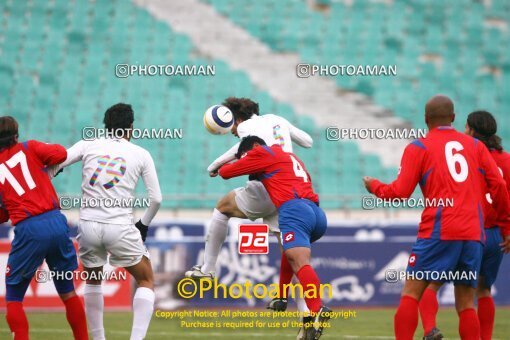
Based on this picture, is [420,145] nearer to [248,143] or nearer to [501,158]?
[501,158]

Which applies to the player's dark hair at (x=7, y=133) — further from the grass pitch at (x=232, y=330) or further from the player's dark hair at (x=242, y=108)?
the grass pitch at (x=232, y=330)

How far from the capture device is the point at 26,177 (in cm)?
758

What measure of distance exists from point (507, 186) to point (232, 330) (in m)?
4.36

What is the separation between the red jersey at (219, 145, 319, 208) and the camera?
8.55 m

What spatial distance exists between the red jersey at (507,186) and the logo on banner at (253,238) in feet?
8.70

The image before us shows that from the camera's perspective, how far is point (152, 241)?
1345 cm

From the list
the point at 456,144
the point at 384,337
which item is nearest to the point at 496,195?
the point at 456,144

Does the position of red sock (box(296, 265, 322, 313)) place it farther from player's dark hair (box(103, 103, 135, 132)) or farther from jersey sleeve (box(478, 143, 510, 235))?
player's dark hair (box(103, 103, 135, 132))

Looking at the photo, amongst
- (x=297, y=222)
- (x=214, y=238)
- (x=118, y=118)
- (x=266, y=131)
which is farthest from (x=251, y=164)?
(x=118, y=118)

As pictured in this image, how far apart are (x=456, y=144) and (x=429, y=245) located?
2.89 feet

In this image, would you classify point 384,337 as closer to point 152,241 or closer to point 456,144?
point 456,144

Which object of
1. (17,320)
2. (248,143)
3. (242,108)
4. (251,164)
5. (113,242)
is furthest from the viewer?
(242,108)

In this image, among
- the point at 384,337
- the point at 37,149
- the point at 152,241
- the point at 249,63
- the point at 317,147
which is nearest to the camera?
the point at 37,149

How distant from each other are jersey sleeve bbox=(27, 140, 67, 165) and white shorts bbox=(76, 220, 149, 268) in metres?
0.64
